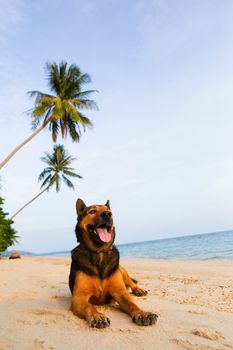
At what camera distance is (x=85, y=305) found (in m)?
3.82

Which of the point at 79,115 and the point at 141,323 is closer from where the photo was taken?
the point at 141,323

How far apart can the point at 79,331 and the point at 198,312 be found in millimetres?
1718

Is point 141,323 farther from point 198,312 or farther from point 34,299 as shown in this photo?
point 34,299

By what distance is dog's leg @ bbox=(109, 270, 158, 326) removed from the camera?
352 centimetres

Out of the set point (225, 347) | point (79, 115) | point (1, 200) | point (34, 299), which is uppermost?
point (79, 115)

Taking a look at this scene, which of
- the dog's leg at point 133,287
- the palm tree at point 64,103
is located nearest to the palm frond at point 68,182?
the palm tree at point 64,103

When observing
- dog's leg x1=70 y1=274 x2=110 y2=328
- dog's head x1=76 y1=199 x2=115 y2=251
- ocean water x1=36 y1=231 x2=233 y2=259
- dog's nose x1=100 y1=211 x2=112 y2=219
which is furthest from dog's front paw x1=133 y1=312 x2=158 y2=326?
ocean water x1=36 y1=231 x2=233 y2=259

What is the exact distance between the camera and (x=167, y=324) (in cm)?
360

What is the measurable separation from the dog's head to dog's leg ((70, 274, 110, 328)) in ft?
1.39

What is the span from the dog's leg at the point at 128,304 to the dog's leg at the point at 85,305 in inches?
10.7

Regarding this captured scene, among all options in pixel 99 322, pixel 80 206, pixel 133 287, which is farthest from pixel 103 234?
pixel 133 287

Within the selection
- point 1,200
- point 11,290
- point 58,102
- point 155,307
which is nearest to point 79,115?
point 58,102

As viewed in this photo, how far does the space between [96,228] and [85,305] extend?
0.88 meters

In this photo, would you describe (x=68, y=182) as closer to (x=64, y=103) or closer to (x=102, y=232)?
(x=64, y=103)
